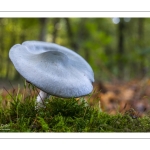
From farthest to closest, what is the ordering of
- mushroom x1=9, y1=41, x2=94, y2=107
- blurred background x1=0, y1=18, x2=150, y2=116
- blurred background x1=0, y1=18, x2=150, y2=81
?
blurred background x1=0, y1=18, x2=150, y2=81 → blurred background x1=0, y1=18, x2=150, y2=116 → mushroom x1=9, y1=41, x2=94, y2=107

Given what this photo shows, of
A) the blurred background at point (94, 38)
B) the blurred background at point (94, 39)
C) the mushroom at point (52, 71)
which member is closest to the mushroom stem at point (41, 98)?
the mushroom at point (52, 71)

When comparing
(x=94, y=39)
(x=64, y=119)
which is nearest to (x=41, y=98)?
(x=64, y=119)

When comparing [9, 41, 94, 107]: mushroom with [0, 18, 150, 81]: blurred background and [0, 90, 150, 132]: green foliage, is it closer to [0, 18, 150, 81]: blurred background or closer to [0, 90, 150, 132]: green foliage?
[0, 90, 150, 132]: green foliage

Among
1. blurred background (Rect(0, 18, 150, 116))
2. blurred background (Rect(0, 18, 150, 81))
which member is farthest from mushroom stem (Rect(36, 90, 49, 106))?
blurred background (Rect(0, 18, 150, 81))
